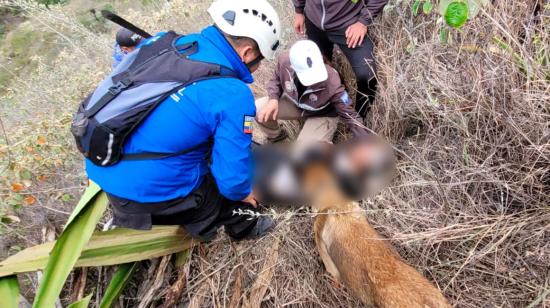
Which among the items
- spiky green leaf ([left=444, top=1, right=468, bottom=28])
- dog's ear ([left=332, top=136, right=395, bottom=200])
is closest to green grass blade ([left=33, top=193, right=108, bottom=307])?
dog's ear ([left=332, top=136, right=395, bottom=200])

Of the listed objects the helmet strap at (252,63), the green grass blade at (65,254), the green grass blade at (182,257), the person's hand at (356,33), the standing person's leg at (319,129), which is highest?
the helmet strap at (252,63)

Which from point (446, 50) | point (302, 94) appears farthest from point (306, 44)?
point (446, 50)

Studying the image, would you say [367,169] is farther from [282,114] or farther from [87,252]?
[87,252]

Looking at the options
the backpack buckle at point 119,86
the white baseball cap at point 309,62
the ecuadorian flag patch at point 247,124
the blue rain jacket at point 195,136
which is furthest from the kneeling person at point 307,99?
the backpack buckle at point 119,86

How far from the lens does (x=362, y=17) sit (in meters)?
2.69

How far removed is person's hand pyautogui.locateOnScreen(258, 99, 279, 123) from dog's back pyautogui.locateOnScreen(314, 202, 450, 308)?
1.12 metres

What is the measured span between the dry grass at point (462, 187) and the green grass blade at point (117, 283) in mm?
152

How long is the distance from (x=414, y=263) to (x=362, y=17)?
6.11 ft

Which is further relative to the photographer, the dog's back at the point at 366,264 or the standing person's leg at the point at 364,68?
the standing person's leg at the point at 364,68

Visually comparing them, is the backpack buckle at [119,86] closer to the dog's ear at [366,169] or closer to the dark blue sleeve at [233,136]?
the dark blue sleeve at [233,136]

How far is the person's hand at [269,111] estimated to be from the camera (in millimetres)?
2863

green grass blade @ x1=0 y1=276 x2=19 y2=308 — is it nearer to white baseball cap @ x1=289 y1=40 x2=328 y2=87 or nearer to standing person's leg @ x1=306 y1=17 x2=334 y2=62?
white baseball cap @ x1=289 y1=40 x2=328 y2=87

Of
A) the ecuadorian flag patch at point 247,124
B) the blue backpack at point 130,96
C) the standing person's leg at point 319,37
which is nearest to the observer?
the blue backpack at point 130,96

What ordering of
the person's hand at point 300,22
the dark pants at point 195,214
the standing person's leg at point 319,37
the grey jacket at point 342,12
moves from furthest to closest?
the person's hand at point 300,22
the standing person's leg at point 319,37
the grey jacket at point 342,12
the dark pants at point 195,214
